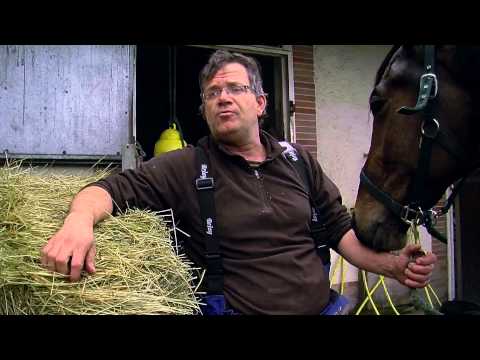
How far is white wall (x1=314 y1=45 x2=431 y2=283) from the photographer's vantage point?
4355mm

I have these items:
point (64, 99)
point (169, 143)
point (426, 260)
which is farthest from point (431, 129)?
point (64, 99)

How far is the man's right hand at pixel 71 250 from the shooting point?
125 cm

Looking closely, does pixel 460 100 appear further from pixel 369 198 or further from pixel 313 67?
pixel 313 67

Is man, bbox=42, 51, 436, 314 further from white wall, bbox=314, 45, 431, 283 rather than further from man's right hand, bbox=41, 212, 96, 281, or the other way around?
white wall, bbox=314, 45, 431, 283

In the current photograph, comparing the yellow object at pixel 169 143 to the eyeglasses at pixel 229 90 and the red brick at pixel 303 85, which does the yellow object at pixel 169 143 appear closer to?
the red brick at pixel 303 85

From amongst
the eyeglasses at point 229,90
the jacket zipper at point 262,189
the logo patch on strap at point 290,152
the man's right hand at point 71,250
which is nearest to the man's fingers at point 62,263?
the man's right hand at point 71,250

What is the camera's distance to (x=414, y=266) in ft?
5.72

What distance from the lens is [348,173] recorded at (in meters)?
4.46

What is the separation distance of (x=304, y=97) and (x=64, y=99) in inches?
89.5

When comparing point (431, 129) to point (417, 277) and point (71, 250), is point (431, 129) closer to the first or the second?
point (417, 277)

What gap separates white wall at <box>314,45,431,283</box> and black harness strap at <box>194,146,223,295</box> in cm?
270

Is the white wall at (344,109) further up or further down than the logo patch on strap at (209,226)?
further up

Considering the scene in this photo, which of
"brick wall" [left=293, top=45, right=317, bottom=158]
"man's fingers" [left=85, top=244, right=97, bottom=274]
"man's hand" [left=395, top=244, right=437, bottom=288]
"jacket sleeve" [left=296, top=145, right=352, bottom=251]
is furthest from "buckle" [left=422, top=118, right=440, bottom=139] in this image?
"brick wall" [left=293, top=45, right=317, bottom=158]

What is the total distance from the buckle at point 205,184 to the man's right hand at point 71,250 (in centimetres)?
54
